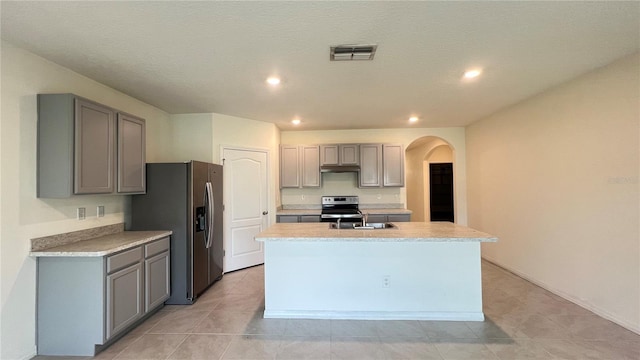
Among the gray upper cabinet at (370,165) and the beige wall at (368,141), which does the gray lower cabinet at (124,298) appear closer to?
the beige wall at (368,141)

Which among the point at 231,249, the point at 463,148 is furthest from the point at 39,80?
the point at 463,148

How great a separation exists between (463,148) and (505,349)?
3986mm

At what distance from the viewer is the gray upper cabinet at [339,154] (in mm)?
5227

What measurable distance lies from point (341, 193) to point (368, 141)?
1187mm

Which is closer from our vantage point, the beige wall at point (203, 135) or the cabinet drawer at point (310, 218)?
the beige wall at point (203, 135)

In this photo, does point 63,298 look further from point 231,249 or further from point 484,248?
point 484,248

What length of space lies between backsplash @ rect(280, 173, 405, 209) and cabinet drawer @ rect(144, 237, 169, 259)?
2652 mm

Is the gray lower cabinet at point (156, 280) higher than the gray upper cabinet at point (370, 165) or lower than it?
lower

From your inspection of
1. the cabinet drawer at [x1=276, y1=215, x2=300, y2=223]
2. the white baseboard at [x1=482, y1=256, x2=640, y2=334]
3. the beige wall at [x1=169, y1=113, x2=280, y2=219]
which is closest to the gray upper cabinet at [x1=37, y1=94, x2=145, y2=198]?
the beige wall at [x1=169, y1=113, x2=280, y2=219]

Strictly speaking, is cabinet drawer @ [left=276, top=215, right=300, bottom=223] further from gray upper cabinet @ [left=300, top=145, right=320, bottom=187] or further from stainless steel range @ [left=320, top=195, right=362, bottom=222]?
gray upper cabinet @ [left=300, top=145, right=320, bottom=187]

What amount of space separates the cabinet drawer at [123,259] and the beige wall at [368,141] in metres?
3.10

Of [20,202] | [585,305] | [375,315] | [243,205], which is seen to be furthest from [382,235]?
[20,202]

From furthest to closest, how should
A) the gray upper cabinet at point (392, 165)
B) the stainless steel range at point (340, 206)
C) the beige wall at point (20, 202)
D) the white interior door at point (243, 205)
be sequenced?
the gray upper cabinet at point (392, 165) < the stainless steel range at point (340, 206) < the white interior door at point (243, 205) < the beige wall at point (20, 202)

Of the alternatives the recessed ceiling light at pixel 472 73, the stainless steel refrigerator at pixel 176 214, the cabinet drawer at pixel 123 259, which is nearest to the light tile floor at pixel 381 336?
the stainless steel refrigerator at pixel 176 214
